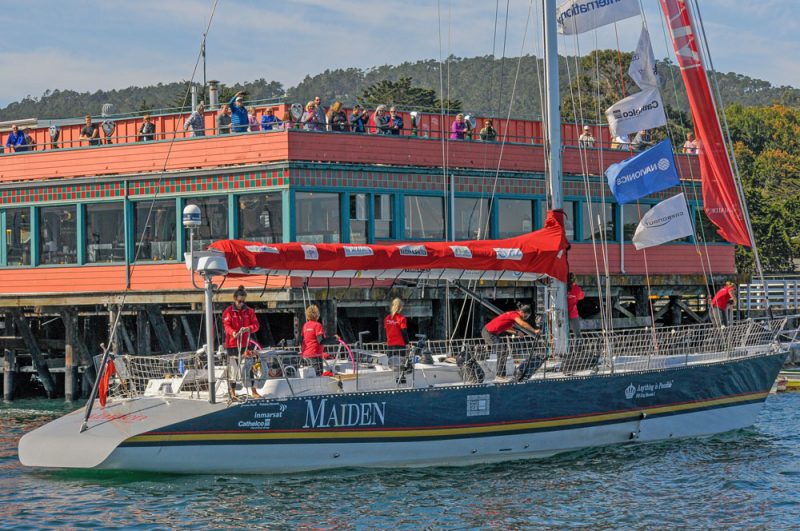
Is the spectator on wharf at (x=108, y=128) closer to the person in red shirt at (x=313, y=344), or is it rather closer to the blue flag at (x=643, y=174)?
the person in red shirt at (x=313, y=344)

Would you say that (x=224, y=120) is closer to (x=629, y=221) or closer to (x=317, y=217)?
(x=317, y=217)

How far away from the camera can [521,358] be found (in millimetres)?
21312

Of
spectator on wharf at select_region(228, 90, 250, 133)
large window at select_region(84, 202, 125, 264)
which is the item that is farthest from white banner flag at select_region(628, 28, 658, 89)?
large window at select_region(84, 202, 125, 264)

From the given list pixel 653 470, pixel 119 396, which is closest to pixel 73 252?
pixel 119 396

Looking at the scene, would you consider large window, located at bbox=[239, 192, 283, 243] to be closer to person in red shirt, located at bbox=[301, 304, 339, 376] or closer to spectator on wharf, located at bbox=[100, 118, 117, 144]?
spectator on wharf, located at bbox=[100, 118, 117, 144]

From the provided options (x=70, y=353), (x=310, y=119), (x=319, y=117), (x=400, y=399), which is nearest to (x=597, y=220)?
(x=319, y=117)

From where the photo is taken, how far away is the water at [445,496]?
1684 centimetres

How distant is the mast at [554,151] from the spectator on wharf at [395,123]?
7.99 meters

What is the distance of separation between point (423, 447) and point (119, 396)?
4.90 meters

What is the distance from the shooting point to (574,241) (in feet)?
105

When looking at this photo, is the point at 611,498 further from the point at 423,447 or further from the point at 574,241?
the point at 574,241

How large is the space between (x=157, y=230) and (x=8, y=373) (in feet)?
20.4

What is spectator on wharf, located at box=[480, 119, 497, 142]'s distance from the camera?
31.6 metres

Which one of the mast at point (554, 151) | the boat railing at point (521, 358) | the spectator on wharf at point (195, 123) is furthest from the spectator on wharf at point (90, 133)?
the mast at point (554, 151)
